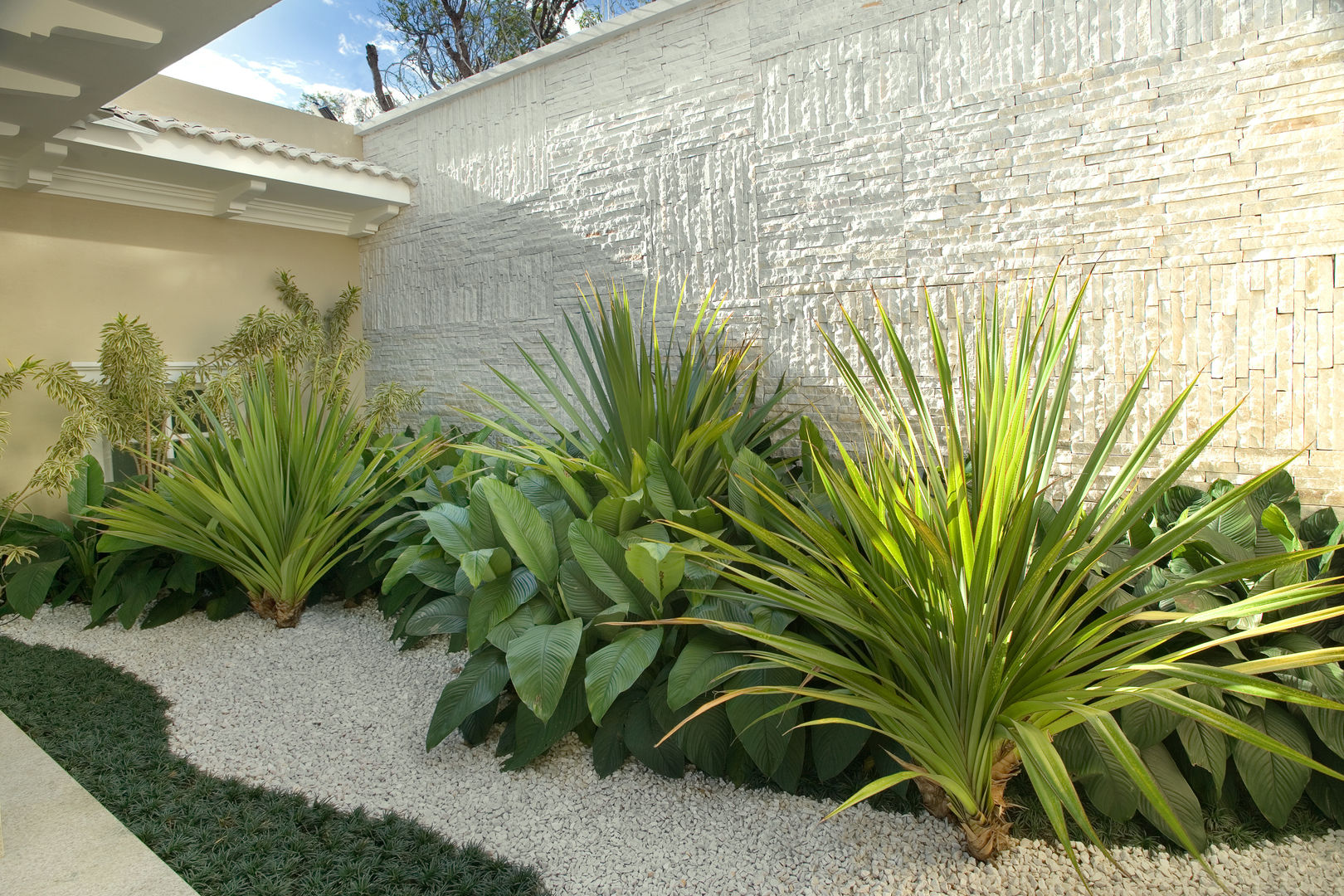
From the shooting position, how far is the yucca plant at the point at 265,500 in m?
3.20

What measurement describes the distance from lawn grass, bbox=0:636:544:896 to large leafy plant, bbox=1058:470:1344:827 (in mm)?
1424

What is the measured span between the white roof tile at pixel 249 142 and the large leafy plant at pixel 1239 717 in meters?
4.93

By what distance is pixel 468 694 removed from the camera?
2.29 m

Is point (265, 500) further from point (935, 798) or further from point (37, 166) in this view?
point (935, 798)

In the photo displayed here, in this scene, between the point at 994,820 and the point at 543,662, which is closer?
the point at 994,820

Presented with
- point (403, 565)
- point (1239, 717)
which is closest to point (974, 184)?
point (1239, 717)

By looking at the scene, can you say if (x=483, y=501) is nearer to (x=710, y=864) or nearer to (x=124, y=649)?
(x=710, y=864)

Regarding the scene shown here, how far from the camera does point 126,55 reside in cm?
307

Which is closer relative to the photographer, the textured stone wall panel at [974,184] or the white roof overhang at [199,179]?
the textured stone wall panel at [974,184]

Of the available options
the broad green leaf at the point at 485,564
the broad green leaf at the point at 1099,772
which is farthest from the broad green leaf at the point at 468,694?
the broad green leaf at the point at 1099,772

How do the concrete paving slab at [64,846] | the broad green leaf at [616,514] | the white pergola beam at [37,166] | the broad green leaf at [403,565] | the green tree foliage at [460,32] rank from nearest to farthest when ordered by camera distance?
the concrete paving slab at [64,846] → the broad green leaf at [616,514] → the broad green leaf at [403,565] → the white pergola beam at [37,166] → the green tree foliage at [460,32]

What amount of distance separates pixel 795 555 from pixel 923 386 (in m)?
2.01

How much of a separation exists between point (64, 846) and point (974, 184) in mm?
3663

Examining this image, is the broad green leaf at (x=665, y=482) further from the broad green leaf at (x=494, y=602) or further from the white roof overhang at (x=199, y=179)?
the white roof overhang at (x=199, y=179)
